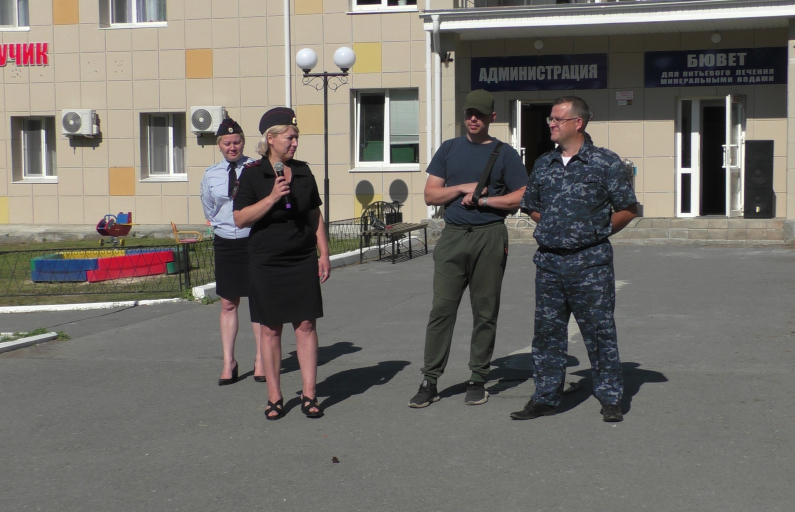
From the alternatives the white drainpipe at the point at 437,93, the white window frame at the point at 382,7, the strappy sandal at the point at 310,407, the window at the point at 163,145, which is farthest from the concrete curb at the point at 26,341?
the window at the point at 163,145

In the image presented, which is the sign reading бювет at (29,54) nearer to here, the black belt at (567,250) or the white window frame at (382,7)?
the white window frame at (382,7)

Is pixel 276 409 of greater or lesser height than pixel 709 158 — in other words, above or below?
below

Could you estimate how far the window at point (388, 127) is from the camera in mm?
20141

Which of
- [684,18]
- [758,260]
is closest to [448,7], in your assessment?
[684,18]

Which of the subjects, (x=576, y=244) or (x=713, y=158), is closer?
→ (x=576, y=244)

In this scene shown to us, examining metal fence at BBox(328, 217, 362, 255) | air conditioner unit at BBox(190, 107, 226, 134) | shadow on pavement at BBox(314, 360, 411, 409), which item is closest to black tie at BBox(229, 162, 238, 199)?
shadow on pavement at BBox(314, 360, 411, 409)

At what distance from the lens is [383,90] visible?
66.2ft

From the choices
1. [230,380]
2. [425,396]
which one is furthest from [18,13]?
[425,396]

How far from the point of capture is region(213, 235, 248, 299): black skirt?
22.7ft

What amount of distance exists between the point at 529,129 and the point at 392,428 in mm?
15454

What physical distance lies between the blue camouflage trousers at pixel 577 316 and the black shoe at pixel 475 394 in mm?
461

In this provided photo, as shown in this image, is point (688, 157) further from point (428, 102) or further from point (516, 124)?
point (428, 102)

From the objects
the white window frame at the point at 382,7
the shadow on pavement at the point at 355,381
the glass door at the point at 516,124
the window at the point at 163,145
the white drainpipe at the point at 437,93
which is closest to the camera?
the shadow on pavement at the point at 355,381

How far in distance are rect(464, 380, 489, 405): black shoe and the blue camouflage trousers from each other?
461mm
